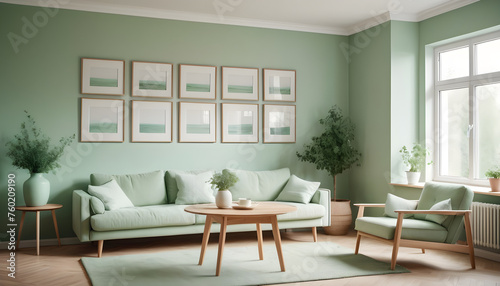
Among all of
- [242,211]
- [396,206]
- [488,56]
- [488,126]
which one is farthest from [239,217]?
[488,56]

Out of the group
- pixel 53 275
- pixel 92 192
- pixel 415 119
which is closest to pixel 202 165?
pixel 92 192

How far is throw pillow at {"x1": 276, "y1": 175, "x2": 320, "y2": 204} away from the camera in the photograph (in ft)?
19.2

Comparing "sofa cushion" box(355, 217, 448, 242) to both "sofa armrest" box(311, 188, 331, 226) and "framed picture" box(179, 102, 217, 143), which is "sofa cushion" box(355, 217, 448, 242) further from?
"framed picture" box(179, 102, 217, 143)

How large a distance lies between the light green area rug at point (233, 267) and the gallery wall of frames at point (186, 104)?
1622 mm

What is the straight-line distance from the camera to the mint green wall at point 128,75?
5.38m

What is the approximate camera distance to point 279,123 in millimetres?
6559

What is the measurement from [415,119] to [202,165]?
2.87m

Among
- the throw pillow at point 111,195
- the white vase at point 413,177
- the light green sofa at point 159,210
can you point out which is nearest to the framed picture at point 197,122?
the light green sofa at point 159,210

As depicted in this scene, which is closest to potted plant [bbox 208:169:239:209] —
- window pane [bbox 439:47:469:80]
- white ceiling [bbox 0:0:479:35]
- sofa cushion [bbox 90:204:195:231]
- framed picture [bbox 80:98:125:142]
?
sofa cushion [bbox 90:204:195:231]

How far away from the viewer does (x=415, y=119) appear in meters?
6.21

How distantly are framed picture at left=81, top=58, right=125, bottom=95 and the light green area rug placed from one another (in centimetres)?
203

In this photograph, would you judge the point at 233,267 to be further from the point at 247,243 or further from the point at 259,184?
the point at 259,184

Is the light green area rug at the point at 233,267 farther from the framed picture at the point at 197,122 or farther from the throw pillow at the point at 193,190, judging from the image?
the framed picture at the point at 197,122

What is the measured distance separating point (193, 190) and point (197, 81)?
57.8 inches
